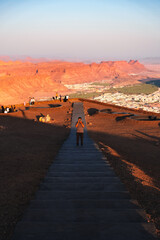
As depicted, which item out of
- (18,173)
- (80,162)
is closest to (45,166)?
(18,173)

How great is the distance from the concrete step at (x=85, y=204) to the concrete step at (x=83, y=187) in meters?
0.83

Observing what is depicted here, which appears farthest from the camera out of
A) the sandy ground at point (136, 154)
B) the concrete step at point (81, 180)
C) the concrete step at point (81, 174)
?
the concrete step at point (81, 174)

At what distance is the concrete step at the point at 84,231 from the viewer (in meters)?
3.59

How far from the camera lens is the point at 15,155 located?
10508 mm

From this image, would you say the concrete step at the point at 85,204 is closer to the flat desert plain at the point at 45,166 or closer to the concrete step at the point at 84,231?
the flat desert plain at the point at 45,166

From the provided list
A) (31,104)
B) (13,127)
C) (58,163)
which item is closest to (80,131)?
(58,163)

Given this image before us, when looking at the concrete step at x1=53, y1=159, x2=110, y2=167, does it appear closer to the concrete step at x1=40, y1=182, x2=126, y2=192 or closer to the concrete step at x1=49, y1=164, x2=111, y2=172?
the concrete step at x1=49, y1=164, x2=111, y2=172

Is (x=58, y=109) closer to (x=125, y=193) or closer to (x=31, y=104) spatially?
(x=31, y=104)

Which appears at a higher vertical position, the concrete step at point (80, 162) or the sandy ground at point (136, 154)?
the concrete step at point (80, 162)

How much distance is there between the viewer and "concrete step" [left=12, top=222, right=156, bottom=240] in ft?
11.8

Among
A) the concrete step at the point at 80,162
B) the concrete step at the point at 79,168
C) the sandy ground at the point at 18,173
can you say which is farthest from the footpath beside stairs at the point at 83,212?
the concrete step at the point at 80,162

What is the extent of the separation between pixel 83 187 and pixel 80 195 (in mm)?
554

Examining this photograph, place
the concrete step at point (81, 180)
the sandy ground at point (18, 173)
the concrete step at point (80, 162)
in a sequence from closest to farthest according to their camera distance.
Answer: the sandy ground at point (18, 173) < the concrete step at point (81, 180) < the concrete step at point (80, 162)

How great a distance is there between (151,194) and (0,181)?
4876 mm
